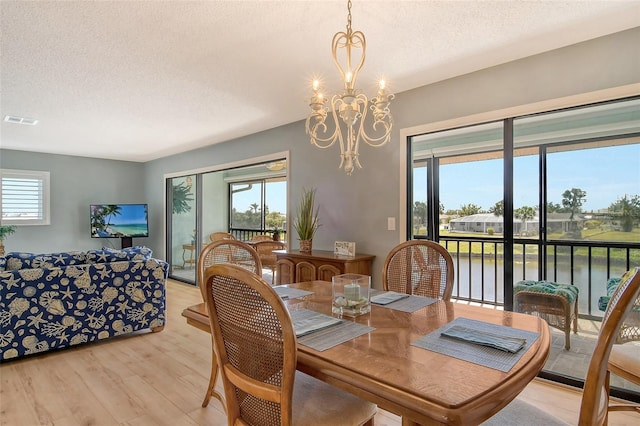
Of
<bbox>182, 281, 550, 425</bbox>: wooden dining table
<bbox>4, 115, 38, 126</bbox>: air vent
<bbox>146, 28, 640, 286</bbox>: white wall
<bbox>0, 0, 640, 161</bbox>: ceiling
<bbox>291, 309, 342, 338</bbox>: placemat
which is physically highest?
<bbox>0, 0, 640, 161</bbox>: ceiling

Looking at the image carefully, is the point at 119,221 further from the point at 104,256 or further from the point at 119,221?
the point at 104,256

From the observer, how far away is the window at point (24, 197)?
6105mm

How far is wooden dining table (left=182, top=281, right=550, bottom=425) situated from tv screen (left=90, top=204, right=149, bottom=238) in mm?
6697

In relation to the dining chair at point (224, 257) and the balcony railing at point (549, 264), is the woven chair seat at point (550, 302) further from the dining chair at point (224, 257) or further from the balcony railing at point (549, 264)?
the dining chair at point (224, 257)

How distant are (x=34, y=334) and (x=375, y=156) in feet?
11.4

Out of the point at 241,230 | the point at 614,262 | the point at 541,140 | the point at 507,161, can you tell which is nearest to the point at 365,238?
the point at 507,161

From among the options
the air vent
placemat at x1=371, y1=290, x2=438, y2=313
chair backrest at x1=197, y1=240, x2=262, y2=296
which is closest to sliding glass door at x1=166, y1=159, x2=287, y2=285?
the air vent

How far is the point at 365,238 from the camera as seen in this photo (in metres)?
3.66

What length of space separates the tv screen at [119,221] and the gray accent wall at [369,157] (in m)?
0.33

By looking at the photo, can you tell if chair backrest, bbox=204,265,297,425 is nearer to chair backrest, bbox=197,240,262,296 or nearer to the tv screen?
chair backrest, bbox=197,240,262,296

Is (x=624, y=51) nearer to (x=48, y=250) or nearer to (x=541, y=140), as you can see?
(x=541, y=140)

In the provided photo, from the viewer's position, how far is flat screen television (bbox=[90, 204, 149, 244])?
6777 mm

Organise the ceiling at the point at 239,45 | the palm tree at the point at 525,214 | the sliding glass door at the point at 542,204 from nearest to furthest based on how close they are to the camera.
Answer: the ceiling at the point at 239,45 → the sliding glass door at the point at 542,204 → the palm tree at the point at 525,214

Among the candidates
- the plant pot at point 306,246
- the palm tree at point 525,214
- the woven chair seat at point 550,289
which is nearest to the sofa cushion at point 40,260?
the plant pot at point 306,246
